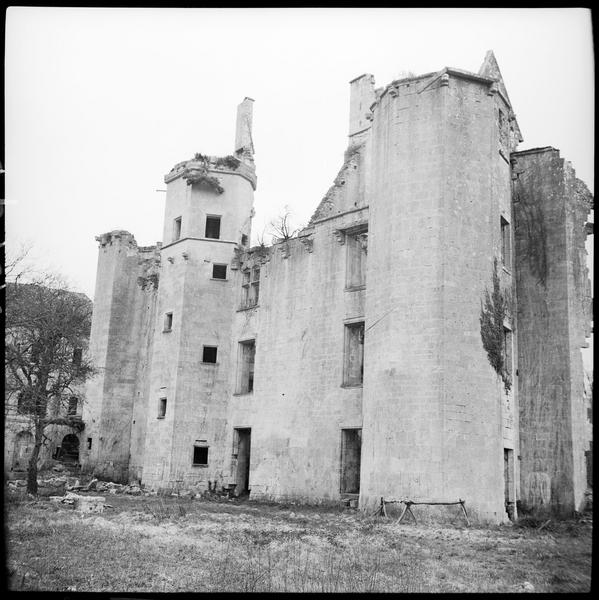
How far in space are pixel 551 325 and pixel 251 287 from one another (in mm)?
11769

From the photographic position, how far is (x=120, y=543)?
13.7 meters

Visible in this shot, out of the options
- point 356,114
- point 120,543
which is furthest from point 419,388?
point 356,114

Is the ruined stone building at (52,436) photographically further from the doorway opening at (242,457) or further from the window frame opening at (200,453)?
the doorway opening at (242,457)

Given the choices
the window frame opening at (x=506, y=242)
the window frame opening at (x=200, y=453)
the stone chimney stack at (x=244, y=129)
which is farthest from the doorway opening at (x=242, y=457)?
the stone chimney stack at (x=244, y=129)

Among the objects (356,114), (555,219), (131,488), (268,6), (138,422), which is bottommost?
(131,488)

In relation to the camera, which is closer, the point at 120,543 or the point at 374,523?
the point at 120,543

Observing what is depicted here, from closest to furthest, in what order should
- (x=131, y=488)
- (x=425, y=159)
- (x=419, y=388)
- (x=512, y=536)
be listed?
1. (x=512, y=536)
2. (x=419, y=388)
3. (x=425, y=159)
4. (x=131, y=488)

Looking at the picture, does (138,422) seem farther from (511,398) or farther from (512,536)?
(512,536)

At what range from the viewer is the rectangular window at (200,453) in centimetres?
2761

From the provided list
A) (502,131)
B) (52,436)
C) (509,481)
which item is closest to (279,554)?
(509,481)

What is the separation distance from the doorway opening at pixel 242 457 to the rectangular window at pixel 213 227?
26.3 feet

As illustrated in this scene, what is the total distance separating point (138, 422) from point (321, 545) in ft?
61.5

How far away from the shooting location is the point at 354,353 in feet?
76.1

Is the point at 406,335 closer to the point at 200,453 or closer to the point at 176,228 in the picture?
the point at 200,453
